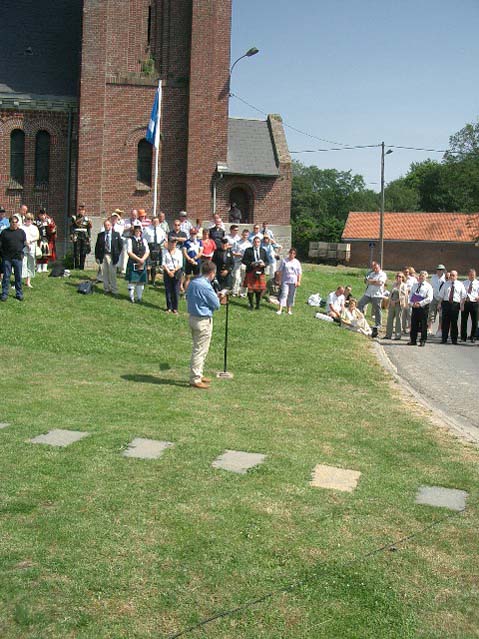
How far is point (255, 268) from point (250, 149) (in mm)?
16016

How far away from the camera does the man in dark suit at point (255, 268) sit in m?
21.7

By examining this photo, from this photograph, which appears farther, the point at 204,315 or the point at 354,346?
the point at 354,346

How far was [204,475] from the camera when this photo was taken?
8195 millimetres

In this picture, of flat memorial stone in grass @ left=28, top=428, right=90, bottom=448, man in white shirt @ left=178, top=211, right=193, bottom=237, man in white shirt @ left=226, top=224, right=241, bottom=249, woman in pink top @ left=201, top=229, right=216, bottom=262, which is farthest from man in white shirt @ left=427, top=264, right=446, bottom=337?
flat memorial stone in grass @ left=28, top=428, right=90, bottom=448

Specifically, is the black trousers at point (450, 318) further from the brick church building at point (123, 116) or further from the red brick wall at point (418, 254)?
the red brick wall at point (418, 254)

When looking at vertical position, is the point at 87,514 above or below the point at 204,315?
below

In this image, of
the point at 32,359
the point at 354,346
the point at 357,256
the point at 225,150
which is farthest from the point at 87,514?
the point at 357,256

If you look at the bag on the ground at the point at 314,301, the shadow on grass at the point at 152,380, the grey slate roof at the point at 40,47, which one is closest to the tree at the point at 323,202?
the grey slate roof at the point at 40,47

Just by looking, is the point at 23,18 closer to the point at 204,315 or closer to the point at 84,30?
the point at 84,30

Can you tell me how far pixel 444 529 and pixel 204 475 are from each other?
2.32 m

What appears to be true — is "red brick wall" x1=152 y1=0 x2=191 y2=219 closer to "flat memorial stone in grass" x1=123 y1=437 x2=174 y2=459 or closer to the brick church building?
the brick church building

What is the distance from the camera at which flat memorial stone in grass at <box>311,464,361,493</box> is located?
26.4ft

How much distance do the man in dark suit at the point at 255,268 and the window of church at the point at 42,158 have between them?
14.2 meters

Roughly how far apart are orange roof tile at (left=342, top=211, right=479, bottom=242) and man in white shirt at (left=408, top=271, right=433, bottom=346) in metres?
46.8
